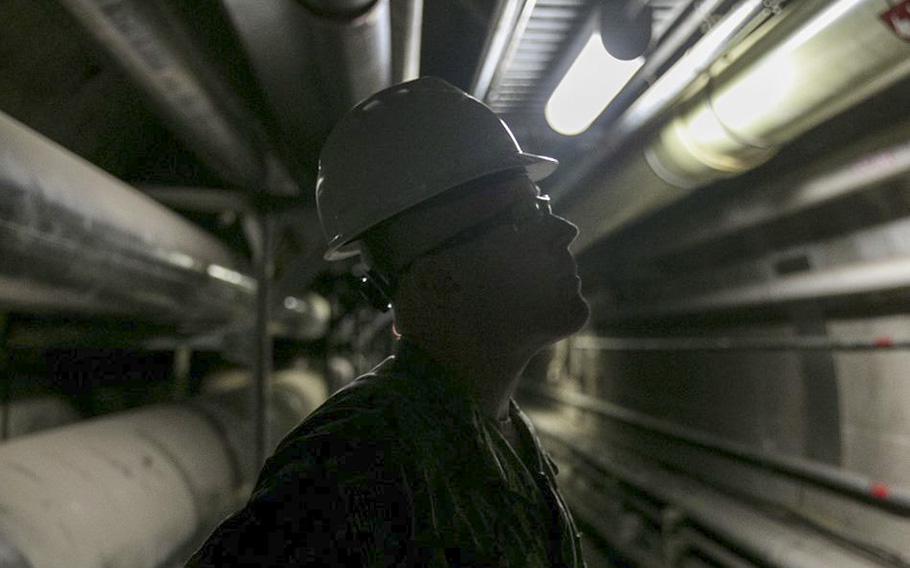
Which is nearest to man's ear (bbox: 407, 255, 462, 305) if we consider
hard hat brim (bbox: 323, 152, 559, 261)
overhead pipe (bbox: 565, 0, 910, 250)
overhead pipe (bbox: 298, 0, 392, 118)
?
hard hat brim (bbox: 323, 152, 559, 261)

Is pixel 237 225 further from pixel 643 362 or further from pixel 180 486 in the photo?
pixel 643 362

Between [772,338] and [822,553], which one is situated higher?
[772,338]

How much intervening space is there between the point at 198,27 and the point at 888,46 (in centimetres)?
134

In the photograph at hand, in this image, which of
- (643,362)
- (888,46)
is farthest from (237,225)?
(888,46)

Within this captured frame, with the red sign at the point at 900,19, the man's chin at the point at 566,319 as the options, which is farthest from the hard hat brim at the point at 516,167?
the red sign at the point at 900,19

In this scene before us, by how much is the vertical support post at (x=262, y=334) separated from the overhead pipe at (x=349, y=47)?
1309 mm

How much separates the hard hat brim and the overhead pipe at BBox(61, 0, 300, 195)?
0.55 m

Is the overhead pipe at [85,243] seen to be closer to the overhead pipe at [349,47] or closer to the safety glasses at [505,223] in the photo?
the overhead pipe at [349,47]

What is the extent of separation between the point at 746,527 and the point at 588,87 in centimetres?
243

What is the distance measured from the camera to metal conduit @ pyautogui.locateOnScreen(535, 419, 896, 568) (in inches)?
111

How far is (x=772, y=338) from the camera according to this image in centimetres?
336

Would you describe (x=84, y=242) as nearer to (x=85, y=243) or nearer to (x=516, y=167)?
(x=85, y=243)

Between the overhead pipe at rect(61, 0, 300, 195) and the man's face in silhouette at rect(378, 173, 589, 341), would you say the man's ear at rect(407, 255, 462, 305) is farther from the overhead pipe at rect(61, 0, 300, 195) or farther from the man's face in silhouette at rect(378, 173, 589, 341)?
the overhead pipe at rect(61, 0, 300, 195)

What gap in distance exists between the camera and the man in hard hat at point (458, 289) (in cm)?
105
